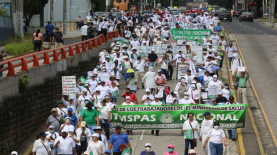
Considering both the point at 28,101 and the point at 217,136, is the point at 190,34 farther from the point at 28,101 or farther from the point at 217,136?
the point at 217,136

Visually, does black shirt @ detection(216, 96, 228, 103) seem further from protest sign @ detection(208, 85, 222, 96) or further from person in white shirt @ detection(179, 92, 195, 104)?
person in white shirt @ detection(179, 92, 195, 104)

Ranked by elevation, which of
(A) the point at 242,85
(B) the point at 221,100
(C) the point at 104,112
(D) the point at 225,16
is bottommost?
(C) the point at 104,112

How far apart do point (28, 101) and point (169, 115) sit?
549cm

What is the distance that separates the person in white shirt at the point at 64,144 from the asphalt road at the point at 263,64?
25.2 feet

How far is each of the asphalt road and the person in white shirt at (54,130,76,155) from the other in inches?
302

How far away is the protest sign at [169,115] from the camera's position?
597 inches

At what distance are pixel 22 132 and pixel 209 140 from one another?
723 cm

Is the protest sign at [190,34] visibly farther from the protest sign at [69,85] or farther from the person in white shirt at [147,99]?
the protest sign at [69,85]

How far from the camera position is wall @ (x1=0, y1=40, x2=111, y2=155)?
48.8 feet

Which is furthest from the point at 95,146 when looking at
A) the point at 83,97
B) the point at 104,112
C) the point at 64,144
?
the point at 83,97

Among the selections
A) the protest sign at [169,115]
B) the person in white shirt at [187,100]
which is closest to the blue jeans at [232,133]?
the protest sign at [169,115]

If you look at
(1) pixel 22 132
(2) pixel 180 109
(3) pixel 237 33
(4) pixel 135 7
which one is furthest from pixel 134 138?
(4) pixel 135 7

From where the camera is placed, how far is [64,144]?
12.0 metres

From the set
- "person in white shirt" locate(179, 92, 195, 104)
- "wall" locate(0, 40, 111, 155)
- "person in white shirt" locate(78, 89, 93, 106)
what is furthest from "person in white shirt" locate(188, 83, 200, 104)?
"wall" locate(0, 40, 111, 155)
